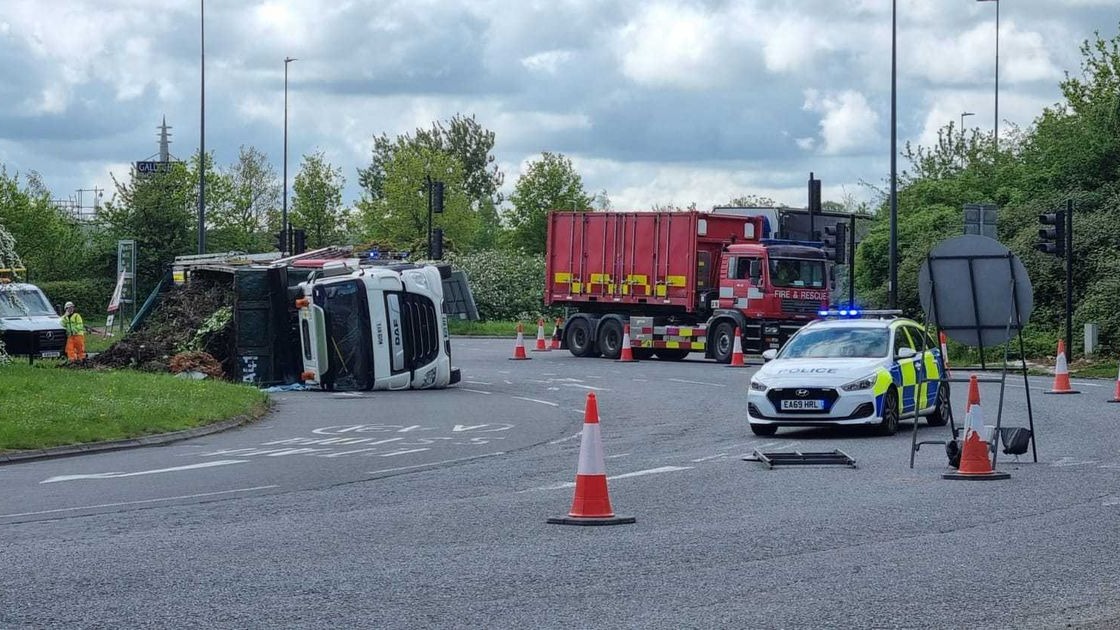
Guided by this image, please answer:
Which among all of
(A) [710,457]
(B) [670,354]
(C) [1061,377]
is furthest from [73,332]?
(A) [710,457]

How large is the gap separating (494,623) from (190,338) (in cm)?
2564

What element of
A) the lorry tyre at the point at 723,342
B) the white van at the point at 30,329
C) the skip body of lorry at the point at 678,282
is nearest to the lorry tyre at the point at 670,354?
the skip body of lorry at the point at 678,282

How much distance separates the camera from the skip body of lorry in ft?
129

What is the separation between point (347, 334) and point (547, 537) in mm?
19561

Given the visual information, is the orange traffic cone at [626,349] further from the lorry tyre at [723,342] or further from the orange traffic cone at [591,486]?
the orange traffic cone at [591,486]

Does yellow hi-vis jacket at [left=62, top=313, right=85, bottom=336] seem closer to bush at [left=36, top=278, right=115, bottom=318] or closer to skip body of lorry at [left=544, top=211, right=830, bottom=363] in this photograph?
skip body of lorry at [left=544, top=211, right=830, bottom=363]

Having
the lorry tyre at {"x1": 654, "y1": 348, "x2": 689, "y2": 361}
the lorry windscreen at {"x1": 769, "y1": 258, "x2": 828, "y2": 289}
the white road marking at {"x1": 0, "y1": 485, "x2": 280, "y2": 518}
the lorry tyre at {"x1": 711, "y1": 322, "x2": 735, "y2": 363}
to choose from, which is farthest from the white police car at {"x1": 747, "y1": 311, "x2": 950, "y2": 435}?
the lorry tyre at {"x1": 654, "y1": 348, "x2": 689, "y2": 361}

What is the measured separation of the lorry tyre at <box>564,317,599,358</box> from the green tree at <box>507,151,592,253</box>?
5587cm

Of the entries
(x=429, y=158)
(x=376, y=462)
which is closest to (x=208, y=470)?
(x=376, y=462)

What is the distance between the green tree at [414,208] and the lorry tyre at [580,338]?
140ft

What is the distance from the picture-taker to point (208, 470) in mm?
16406

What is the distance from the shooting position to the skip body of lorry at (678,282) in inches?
1545

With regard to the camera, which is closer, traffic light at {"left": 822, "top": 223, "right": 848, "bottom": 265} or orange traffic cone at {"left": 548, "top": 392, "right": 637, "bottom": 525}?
orange traffic cone at {"left": 548, "top": 392, "right": 637, "bottom": 525}

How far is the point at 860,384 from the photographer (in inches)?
766
